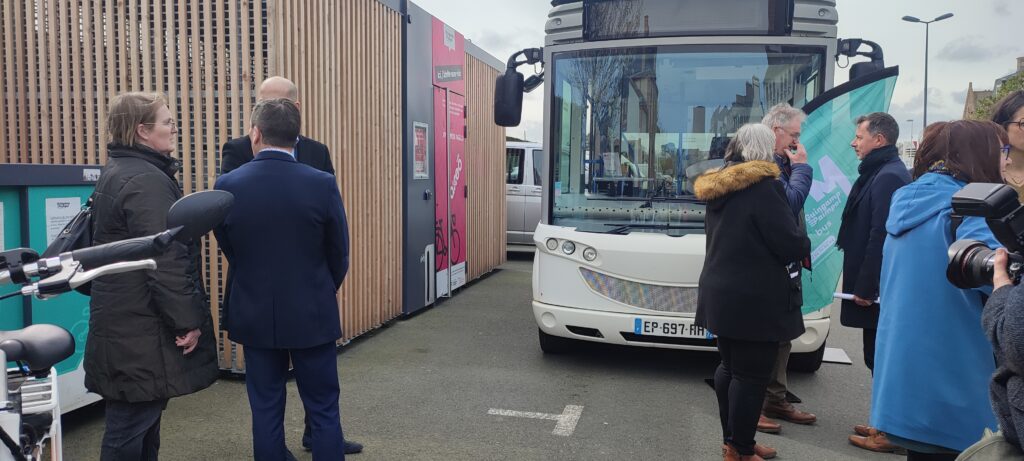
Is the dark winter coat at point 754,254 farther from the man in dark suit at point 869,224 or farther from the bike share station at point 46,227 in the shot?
the bike share station at point 46,227

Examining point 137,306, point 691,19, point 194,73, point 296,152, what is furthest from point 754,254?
point 194,73

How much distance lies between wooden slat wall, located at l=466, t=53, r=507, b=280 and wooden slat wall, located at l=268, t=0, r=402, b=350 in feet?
8.14

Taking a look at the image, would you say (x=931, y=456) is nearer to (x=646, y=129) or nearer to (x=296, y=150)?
(x=296, y=150)

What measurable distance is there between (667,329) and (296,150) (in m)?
2.98

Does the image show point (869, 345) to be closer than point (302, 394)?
No

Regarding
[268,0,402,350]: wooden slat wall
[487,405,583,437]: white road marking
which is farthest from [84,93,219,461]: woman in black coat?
[268,0,402,350]: wooden slat wall

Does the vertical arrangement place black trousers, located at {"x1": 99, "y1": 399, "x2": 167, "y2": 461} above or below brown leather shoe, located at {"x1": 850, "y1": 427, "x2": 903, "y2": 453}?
above

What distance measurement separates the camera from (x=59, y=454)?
184cm

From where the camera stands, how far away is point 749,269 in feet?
12.4

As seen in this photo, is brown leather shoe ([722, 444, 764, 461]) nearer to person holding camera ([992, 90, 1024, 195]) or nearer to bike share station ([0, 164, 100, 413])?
person holding camera ([992, 90, 1024, 195])

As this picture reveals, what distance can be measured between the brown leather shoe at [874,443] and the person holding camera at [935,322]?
1.84 meters

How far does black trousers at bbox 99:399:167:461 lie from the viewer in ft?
10.1

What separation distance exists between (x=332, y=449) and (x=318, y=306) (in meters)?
0.68

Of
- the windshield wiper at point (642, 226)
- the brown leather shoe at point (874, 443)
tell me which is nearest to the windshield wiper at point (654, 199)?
the windshield wiper at point (642, 226)
